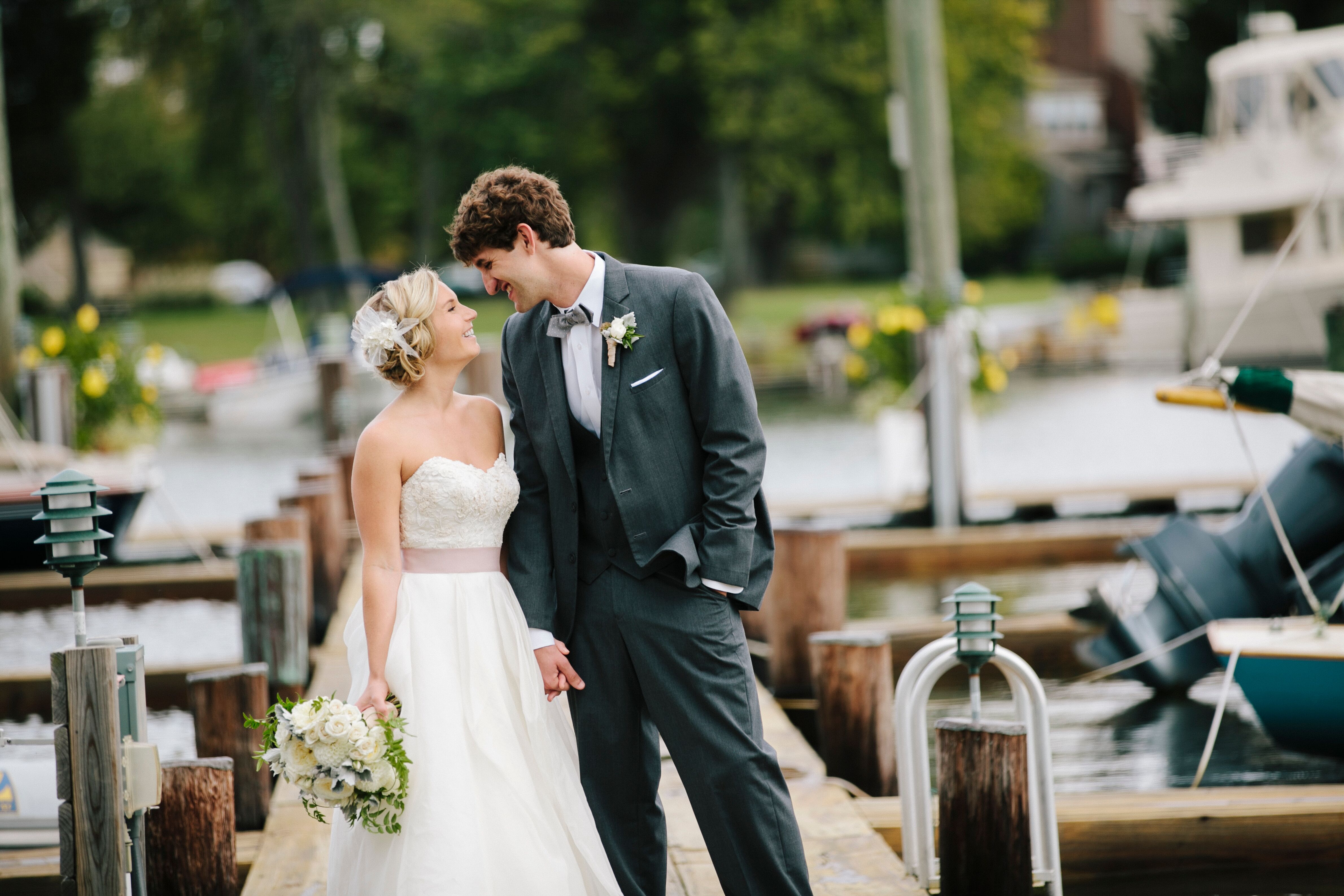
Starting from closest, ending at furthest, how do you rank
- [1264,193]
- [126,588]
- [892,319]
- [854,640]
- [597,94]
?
[854,640], [126,588], [892,319], [1264,193], [597,94]

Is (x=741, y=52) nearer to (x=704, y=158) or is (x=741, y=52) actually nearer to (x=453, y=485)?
(x=704, y=158)

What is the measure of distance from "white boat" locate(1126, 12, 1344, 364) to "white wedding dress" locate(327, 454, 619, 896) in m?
20.2

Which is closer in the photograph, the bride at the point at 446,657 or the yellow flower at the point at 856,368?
the bride at the point at 446,657

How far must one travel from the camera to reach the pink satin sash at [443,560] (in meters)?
3.61

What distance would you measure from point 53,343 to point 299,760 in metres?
9.81

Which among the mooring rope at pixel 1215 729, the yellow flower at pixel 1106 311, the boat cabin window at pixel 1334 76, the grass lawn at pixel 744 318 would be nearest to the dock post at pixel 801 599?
the mooring rope at pixel 1215 729

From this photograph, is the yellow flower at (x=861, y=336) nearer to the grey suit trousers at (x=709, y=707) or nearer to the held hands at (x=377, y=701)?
the grey suit trousers at (x=709, y=707)

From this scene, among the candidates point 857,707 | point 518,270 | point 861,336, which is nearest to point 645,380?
point 518,270

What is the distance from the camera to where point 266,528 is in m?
7.50

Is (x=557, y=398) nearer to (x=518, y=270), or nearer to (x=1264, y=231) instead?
(x=518, y=270)

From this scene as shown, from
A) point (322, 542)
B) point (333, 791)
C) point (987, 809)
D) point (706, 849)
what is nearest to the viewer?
point (333, 791)

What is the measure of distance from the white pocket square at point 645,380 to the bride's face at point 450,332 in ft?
1.45

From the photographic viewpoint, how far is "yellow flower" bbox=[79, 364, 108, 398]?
11.8m

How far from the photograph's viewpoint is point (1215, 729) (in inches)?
202
